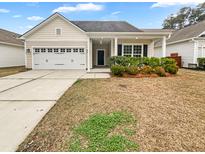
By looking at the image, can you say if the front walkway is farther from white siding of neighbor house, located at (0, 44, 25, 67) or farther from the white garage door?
white siding of neighbor house, located at (0, 44, 25, 67)

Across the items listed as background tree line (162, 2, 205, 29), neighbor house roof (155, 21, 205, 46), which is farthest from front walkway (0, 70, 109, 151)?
background tree line (162, 2, 205, 29)

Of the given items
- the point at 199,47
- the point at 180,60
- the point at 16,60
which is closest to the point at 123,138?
the point at 199,47

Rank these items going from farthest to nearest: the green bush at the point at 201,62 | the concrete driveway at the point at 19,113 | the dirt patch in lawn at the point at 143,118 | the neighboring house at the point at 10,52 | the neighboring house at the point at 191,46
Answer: the neighboring house at the point at 10,52
the neighboring house at the point at 191,46
the green bush at the point at 201,62
the concrete driveway at the point at 19,113
the dirt patch in lawn at the point at 143,118

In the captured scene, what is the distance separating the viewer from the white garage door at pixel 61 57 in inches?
728

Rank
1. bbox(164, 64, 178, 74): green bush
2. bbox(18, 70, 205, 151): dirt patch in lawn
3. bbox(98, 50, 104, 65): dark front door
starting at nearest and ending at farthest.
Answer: bbox(18, 70, 205, 151): dirt patch in lawn → bbox(164, 64, 178, 74): green bush → bbox(98, 50, 104, 65): dark front door

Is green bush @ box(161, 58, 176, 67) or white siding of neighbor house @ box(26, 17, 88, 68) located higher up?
white siding of neighbor house @ box(26, 17, 88, 68)

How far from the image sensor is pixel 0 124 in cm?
446

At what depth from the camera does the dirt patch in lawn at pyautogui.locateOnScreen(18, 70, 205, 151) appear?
11.6 ft

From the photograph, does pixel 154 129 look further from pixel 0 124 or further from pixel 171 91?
A: pixel 171 91

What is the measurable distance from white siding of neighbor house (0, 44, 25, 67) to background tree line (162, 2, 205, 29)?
43.3 meters

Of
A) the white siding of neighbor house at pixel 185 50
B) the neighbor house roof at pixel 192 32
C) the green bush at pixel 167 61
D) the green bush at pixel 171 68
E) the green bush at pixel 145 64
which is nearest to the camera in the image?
the green bush at pixel 145 64

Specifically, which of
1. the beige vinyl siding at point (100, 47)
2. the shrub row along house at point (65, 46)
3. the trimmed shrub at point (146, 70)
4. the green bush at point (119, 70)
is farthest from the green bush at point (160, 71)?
the beige vinyl siding at point (100, 47)

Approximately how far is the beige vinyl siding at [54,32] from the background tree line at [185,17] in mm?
40046

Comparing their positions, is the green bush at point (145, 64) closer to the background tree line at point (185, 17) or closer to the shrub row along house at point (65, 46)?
the shrub row along house at point (65, 46)
